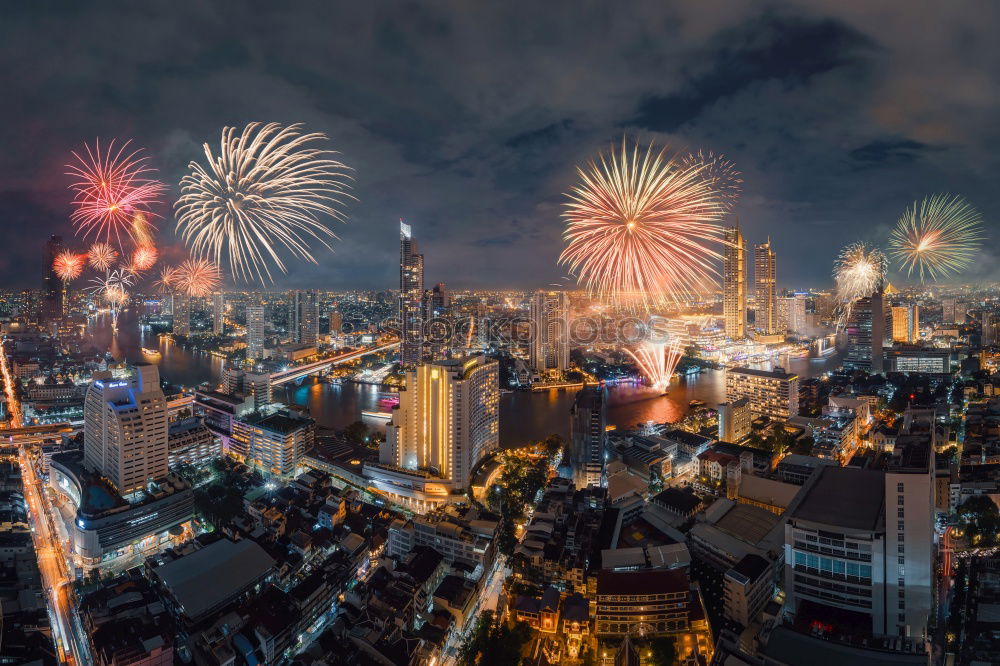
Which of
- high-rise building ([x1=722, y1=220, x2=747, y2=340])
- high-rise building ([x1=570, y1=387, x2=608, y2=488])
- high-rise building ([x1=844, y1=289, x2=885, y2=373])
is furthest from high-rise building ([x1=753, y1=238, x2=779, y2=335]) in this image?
high-rise building ([x1=570, y1=387, x2=608, y2=488])

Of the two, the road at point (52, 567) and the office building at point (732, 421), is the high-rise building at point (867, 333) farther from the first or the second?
the road at point (52, 567)

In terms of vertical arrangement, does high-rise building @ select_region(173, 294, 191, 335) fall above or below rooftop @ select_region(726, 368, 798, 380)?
above

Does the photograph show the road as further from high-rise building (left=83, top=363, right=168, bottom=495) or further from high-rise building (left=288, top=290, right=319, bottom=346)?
high-rise building (left=288, top=290, right=319, bottom=346)

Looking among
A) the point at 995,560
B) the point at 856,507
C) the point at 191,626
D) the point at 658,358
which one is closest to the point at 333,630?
the point at 191,626

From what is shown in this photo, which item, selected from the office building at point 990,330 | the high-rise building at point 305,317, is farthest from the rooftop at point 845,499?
the high-rise building at point 305,317

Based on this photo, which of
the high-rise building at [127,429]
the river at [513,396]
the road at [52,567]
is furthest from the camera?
the river at [513,396]

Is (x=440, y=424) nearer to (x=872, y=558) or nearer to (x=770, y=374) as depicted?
(x=872, y=558)
